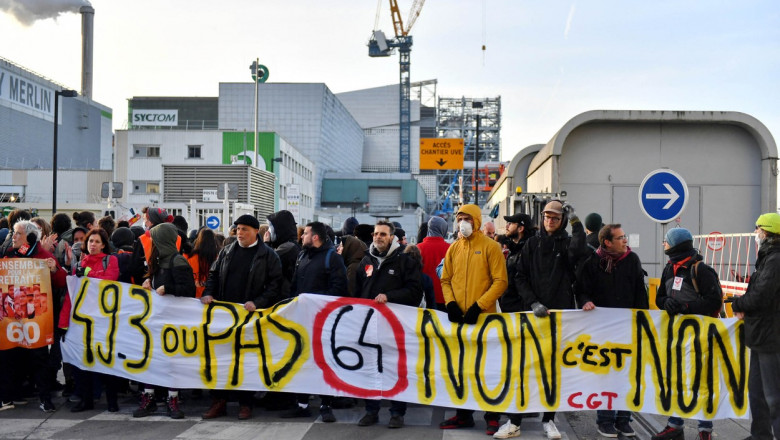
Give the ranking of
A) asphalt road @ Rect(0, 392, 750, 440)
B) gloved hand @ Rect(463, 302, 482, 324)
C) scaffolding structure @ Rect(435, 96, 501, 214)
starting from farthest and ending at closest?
1. scaffolding structure @ Rect(435, 96, 501, 214)
2. gloved hand @ Rect(463, 302, 482, 324)
3. asphalt road @ Rect(0, 392, 750, 440)

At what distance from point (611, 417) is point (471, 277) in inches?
68.8

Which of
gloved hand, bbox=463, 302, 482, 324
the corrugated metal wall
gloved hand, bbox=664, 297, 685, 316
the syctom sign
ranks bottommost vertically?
gloved hand, bbox=463, 302, 482, 324

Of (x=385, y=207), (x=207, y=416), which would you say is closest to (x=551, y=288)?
(x=207, y=416)

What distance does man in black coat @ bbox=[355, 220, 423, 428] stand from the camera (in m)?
6.82

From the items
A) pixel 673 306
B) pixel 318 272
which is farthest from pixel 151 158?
pixel 673 306

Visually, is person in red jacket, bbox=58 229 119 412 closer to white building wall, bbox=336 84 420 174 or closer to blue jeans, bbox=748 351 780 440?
blue jeans, bbox=748 351 780 440

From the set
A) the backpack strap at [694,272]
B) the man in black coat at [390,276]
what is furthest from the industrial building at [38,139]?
the backpack strap at [694,272]

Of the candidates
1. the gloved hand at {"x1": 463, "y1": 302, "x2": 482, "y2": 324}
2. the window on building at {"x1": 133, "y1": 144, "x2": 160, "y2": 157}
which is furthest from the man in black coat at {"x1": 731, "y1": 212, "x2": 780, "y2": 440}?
the window on building at {"x1": 133, "y1": 144, "x2": 160, "y2": 157}

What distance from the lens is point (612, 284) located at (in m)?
6.70

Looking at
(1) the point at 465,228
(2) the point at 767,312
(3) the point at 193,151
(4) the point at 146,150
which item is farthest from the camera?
(3) the point at 193,151

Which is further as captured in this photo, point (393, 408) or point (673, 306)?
point (393, 408)

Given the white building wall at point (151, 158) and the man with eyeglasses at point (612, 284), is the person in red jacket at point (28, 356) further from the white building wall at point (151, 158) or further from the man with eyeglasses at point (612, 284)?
the white building wall at point (151, 158)

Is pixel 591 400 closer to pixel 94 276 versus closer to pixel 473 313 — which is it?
pixel 473 313

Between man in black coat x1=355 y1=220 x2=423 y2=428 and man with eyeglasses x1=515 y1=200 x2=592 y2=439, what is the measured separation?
3.14 ft
